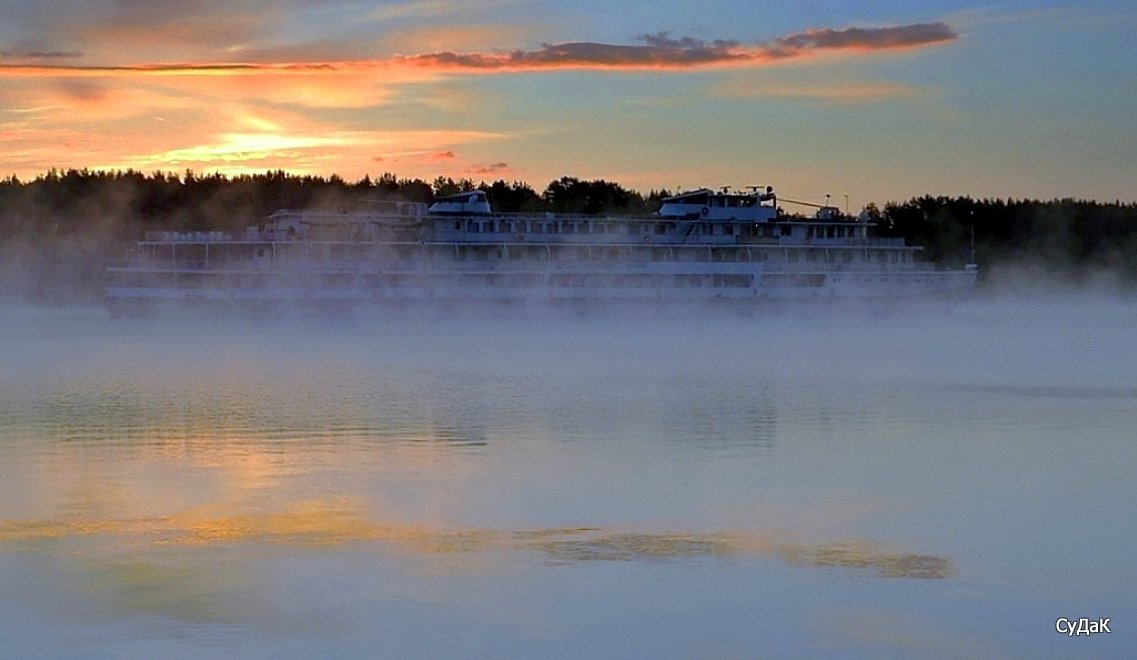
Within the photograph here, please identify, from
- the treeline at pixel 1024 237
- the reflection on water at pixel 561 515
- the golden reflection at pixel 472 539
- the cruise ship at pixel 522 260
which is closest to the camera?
the reflection on water at pixel 561 515

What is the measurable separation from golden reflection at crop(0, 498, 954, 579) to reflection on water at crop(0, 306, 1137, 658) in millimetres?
54

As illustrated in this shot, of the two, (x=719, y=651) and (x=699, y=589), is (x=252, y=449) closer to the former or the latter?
(x=699, y=589)

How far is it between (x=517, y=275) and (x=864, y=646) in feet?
204

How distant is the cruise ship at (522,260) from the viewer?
6938cm

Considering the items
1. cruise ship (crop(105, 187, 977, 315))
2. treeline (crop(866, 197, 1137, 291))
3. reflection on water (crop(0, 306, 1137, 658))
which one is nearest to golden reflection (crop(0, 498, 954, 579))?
reflection on water (crop(0, 306, 1137, 658))

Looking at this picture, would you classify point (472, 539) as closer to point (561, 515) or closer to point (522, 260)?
point (561, 515)

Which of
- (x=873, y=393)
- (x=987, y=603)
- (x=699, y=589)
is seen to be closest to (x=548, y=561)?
(x=699, y=589)

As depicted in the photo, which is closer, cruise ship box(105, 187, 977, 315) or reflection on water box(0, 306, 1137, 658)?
reflection on water box(0, 306, 1137, 658)

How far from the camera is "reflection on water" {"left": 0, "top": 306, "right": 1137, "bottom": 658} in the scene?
43.0 ft

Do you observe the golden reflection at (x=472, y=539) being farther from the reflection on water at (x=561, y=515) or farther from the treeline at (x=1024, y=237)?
the treeline at (x=1024, y=237)

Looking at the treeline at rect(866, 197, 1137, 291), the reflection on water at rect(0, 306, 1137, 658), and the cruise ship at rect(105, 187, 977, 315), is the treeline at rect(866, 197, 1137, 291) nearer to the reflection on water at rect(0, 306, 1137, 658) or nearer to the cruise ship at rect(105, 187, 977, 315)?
the cruise ship at rect(105, 187, 977, 315)

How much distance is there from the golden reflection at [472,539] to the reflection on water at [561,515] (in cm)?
5

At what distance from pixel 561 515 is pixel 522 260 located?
57.6 m

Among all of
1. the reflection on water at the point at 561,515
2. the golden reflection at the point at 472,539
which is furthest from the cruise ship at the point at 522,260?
the golden reflection at the point at 472,539
